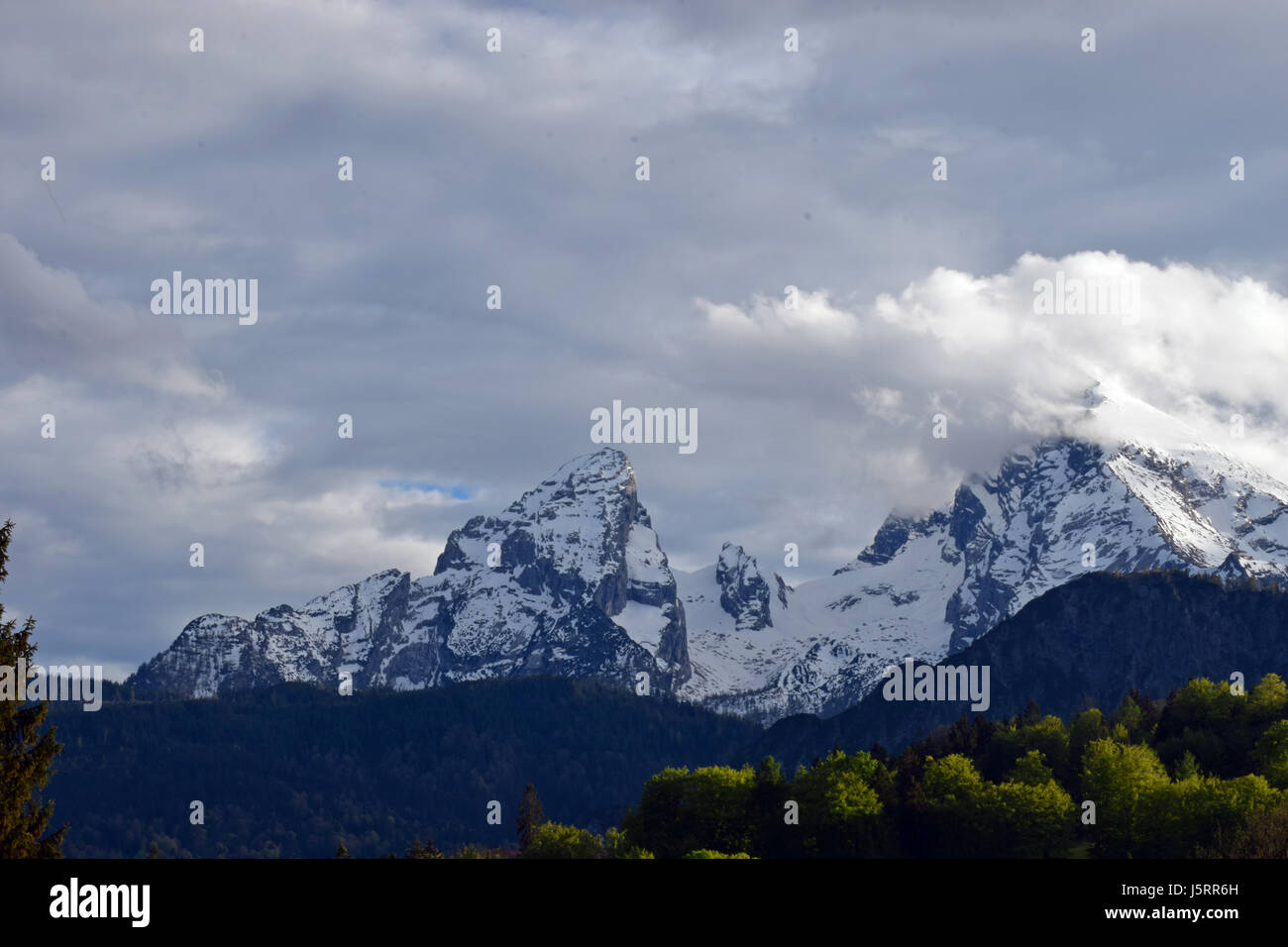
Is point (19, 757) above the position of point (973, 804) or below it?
above

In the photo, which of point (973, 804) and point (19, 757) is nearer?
point (19, 757)

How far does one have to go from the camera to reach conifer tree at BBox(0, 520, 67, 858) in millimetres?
58812

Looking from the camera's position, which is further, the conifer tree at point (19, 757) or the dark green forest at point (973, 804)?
the dark green forest at point (973, 804)

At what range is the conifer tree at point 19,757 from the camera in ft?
193

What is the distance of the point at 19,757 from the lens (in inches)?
2351

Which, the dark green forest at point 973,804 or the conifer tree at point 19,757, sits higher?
the conifer tree at point 19,757

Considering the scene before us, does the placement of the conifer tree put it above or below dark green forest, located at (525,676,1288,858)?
above

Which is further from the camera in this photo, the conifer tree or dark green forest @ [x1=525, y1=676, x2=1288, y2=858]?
dark green forest @ [x1=525, y1=676, x2=1288, y2=858]

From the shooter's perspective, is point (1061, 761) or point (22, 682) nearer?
point (22, 682)
